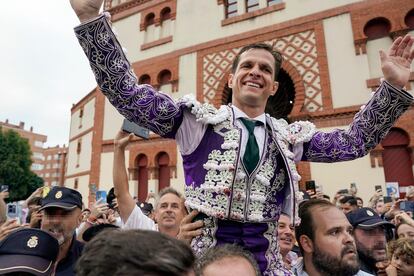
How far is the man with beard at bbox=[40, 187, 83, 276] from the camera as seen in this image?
9.18ft

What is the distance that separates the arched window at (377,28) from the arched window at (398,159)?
9.94ft

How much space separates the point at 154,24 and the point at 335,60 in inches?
322

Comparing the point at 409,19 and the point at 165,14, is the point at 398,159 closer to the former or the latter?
the point at 409,19

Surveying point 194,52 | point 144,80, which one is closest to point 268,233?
point 194,52

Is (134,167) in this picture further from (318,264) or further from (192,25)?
(318,264)

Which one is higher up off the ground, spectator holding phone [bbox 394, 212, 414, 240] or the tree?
the tree

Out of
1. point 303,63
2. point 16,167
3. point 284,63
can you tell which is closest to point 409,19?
point 303,63

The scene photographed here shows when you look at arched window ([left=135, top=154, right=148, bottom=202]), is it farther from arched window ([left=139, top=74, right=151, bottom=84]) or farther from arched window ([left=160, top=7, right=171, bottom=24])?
arched window ([left=160, top=7, right=171, bottom=24])

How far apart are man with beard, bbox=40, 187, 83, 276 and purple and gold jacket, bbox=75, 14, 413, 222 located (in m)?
1.77

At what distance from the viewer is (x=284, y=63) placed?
11.3 metres

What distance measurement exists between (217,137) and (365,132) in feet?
2.79

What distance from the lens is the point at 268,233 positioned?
4.90 feet

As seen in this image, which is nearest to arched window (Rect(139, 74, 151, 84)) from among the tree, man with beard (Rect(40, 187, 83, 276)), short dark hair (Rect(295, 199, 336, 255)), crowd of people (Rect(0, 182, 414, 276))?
crowd of people (Rect(0, 182, 414, 276))

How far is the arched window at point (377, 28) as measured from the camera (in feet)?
33.8
